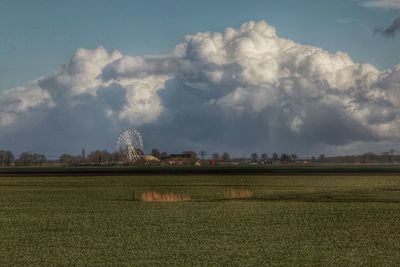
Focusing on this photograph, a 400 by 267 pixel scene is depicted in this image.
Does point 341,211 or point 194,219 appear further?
point 341,211

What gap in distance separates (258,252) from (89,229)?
8596mm

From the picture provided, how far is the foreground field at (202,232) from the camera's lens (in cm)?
1870

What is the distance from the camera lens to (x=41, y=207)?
37031 millimetres

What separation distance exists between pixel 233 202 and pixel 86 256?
2167 centimetres

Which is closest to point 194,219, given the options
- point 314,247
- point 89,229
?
point 89,229

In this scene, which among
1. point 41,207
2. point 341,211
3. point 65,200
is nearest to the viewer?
point 341,211

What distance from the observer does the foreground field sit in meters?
18.7

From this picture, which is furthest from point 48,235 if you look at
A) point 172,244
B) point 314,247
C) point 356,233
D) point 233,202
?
point 233,202

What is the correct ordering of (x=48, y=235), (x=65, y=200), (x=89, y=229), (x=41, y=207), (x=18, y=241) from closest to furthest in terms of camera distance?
(x=18, y=241), (x=48, y=235), (x=89, y=229), (x=41, y=207), (x=65, y=200)

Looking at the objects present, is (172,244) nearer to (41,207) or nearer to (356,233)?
(356,233)

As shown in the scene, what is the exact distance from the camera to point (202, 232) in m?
24.4

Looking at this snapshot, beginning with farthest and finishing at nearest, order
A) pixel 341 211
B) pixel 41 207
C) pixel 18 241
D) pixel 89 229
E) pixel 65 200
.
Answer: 1. pixel 65 200
2. pixel 41 207
3. pixel 341 211
4. pixel 89 229
5. pixel 18 241

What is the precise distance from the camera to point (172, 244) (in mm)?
21297

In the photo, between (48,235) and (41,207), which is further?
(41,207)
